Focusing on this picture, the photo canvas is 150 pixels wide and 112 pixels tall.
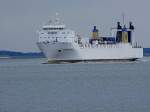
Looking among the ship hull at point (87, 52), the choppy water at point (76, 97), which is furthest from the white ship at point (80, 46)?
the choppy water at point (76, 97)

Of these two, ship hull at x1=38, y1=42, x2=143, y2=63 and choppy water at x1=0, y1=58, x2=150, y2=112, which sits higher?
choppy water at x1=0, y1=58, x2=150, y2=112

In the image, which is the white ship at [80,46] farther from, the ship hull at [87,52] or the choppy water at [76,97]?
the choppy water at [76,97]

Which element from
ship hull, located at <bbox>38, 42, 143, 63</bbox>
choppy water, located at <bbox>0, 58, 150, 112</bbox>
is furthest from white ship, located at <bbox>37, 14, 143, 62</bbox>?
choppy water, located at <bbox>0, 58, 150, 112</bbox>

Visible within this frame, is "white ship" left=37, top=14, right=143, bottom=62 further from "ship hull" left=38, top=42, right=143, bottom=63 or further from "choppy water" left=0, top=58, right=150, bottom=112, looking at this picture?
"choppy water" left=0, top=58, right=150, bottom=112

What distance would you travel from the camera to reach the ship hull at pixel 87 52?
92.7 m

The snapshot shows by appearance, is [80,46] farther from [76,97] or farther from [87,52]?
[76,97]

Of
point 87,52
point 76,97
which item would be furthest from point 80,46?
point 76,97

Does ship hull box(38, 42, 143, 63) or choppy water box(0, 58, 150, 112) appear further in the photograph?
ship hull box(38, 42, 143, 63)

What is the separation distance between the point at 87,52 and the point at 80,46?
1721mm

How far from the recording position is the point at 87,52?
9769 centimetres

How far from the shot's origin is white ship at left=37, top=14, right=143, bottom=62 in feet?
305

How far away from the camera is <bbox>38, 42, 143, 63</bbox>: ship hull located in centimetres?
9269

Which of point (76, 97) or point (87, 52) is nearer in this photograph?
point (76, 97)

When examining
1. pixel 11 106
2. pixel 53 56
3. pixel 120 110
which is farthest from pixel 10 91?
pixel 53 56
